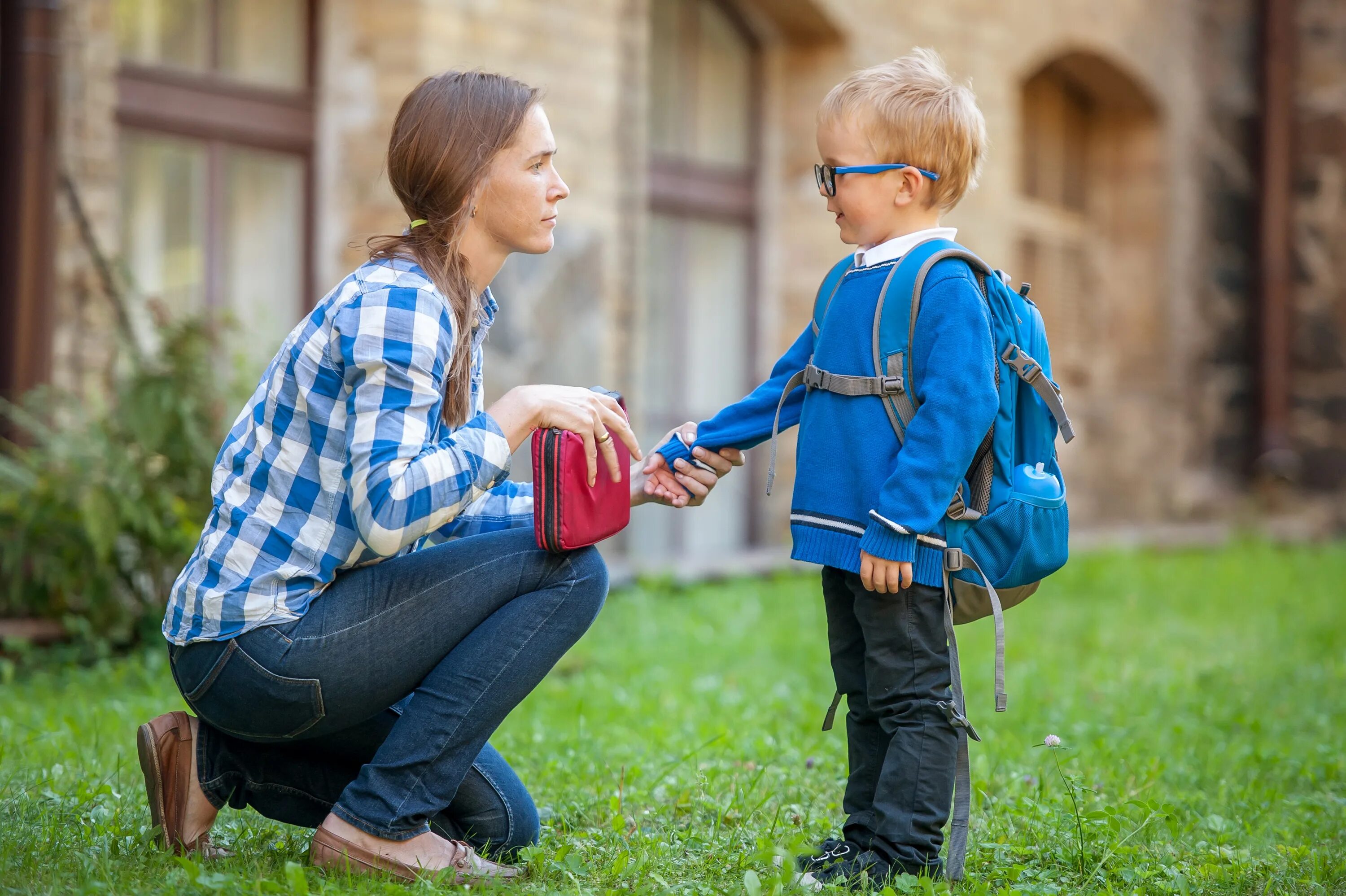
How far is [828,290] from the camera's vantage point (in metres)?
2.41

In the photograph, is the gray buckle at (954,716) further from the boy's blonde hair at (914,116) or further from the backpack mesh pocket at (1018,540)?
the boy's blonde hair at (914,116)

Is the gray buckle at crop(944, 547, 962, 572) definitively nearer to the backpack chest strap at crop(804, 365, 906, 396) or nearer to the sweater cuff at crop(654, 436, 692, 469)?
the backpack chest strap at crop(804, 365, 906, 396)

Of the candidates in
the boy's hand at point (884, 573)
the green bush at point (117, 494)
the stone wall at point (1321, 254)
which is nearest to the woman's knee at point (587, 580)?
the boy's hand at point (884, 573)

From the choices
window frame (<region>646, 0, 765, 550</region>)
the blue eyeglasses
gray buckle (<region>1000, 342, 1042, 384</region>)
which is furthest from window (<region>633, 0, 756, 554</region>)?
gray buckle (<region>1000, 342, 1042, 384</region>)

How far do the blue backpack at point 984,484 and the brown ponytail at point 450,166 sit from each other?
61cm

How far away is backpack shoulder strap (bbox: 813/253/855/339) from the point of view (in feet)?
7.73

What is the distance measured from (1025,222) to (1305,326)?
9.06 feet

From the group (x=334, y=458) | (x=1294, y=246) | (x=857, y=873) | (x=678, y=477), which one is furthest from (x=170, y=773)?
(x=1294, y=246)

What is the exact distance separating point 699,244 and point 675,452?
203 inches

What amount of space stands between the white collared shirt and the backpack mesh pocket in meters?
0.45

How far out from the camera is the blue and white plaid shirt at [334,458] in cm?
196

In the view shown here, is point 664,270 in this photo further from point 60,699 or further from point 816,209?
point 60,699

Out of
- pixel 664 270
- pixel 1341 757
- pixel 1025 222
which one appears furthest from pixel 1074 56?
pixel 1341 757

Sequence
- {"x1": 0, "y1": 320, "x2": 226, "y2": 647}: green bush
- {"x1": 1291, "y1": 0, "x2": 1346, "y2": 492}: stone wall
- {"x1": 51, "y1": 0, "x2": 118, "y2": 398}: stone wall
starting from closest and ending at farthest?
{"x1": 0, "y1": 320, "x2": 226, "y2": 647}: green bush
{"x1": 51, "y1": 0, "x2": 118, "y2": 398}: stone wall
{"x1": 1291, "y1": 0, "x2": 1346, "y2": 492}: stone wall
